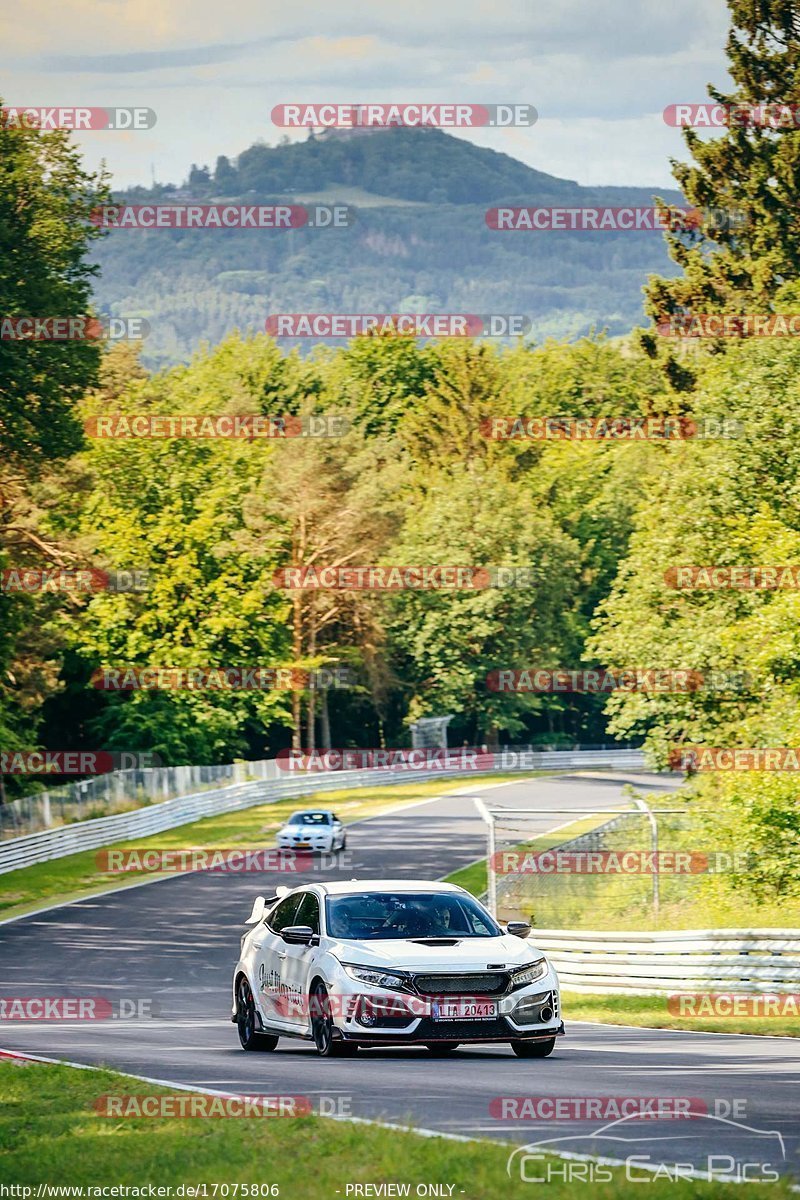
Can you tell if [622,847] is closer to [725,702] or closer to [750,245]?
[725,702]

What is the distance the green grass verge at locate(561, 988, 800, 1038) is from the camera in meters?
18.9

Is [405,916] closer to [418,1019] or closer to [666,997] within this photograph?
[418,1019]

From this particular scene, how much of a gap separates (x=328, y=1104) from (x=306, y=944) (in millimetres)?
4089

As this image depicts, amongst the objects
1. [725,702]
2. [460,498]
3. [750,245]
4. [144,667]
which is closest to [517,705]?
[460,498]

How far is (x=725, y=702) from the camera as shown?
40.9m

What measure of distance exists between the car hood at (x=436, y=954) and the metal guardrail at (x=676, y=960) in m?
6.94

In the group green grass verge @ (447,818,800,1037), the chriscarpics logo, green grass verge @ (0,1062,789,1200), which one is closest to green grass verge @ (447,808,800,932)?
green grass verge @ (447,818,800,1037)

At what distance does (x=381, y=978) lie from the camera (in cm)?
1397

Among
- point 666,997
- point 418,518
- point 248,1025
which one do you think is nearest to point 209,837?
point 666,997

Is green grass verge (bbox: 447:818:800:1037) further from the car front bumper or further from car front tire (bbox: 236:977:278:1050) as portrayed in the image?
car front tire (bbox: 236:977:278:1050)

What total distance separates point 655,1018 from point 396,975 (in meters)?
7.99

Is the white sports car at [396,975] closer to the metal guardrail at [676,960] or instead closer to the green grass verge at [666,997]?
the green grass verge at [666,997]

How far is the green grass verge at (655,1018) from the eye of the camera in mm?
18891

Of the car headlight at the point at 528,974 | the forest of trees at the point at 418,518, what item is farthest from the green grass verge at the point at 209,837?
the car headlight at the point at 528,974
